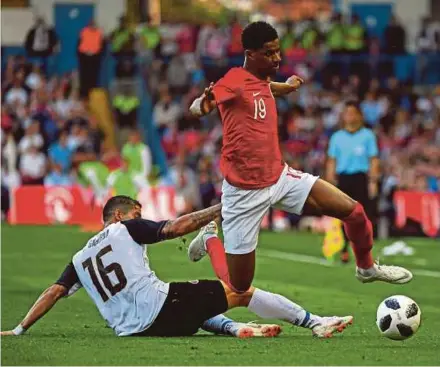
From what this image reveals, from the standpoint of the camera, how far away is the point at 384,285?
17.8m

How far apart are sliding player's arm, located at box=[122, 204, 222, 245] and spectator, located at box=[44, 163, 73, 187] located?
18.5 m

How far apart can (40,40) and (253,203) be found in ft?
77.7

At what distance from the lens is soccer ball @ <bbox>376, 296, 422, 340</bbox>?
11453 millimetres

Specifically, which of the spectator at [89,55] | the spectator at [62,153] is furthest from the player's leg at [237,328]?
the spectator at [89,55]

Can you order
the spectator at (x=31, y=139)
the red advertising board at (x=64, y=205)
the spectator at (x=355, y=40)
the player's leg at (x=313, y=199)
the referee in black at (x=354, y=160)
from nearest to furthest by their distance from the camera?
the player's leg at (x=313, y=199)
the referee in black at (x=354, y=160)
the red advertising board at (x=64, y=205)
the spectator at (x=31, y=139)
the spectator at (x=355, y=40)

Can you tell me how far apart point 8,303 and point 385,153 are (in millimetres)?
16044

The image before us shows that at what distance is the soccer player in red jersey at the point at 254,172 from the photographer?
38.3ft

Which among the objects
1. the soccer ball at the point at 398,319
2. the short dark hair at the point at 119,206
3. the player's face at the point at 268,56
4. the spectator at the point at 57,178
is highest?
the player's face at the point at 268,56

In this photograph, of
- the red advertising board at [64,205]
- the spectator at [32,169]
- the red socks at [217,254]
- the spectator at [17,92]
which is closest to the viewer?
the red socks at [217,254]

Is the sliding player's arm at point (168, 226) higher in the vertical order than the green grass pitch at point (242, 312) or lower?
higher

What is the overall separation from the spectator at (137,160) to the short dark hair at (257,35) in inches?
668

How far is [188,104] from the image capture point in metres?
33.1

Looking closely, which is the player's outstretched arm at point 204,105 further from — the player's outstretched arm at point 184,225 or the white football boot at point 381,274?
the white football boot at point 381,274

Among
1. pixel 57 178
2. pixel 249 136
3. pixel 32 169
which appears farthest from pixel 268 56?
pixel 32 169
